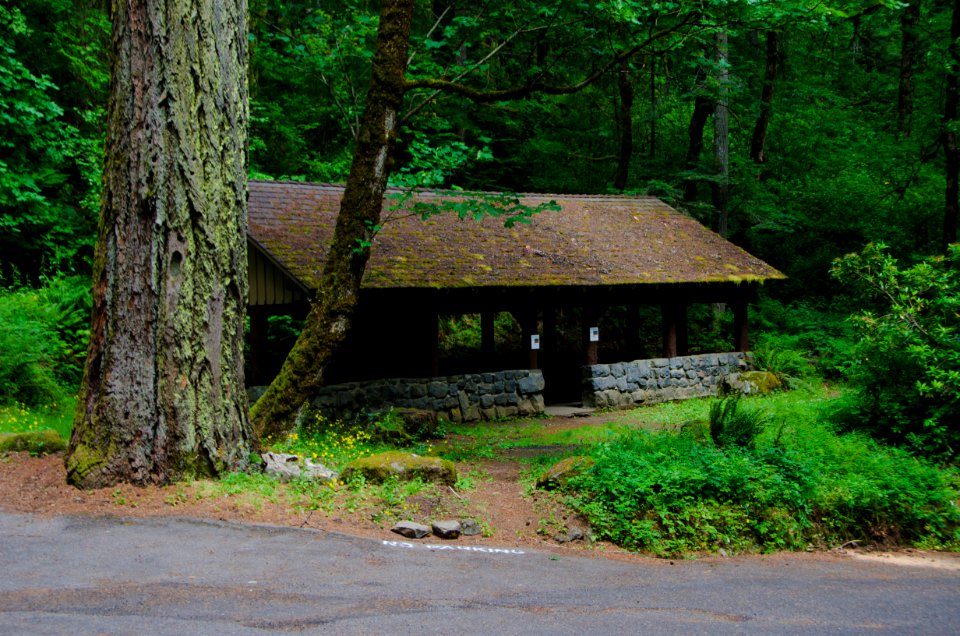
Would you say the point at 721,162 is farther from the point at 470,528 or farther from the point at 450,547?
the point at 450,547

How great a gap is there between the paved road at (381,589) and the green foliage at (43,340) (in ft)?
20.6

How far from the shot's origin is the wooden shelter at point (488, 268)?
13426 mm

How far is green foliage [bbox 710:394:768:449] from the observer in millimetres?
8656

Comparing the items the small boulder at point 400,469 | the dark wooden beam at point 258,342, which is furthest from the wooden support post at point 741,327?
the small boulder at point 400,469

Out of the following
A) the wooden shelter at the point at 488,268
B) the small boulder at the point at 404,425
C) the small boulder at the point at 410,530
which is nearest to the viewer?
the small boulder at the point at 410,530

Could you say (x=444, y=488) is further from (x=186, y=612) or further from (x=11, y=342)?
(x=11, y=342)

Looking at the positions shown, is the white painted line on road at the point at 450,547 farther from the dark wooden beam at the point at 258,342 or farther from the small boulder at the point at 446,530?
the dark wooden beam at the point at 258,342

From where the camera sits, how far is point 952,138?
1920 cm

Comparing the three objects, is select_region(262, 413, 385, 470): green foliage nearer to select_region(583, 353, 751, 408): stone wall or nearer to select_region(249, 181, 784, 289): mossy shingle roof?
select_region(249, 181, 784, 289): mossy shingle roof

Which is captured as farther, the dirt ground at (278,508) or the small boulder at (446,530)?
the small boulder at (446,530)

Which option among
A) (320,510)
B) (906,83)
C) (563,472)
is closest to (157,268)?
(320,510)

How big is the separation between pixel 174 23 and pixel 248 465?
3.87m

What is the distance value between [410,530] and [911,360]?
6952mm

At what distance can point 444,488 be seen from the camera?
24.3 ft
